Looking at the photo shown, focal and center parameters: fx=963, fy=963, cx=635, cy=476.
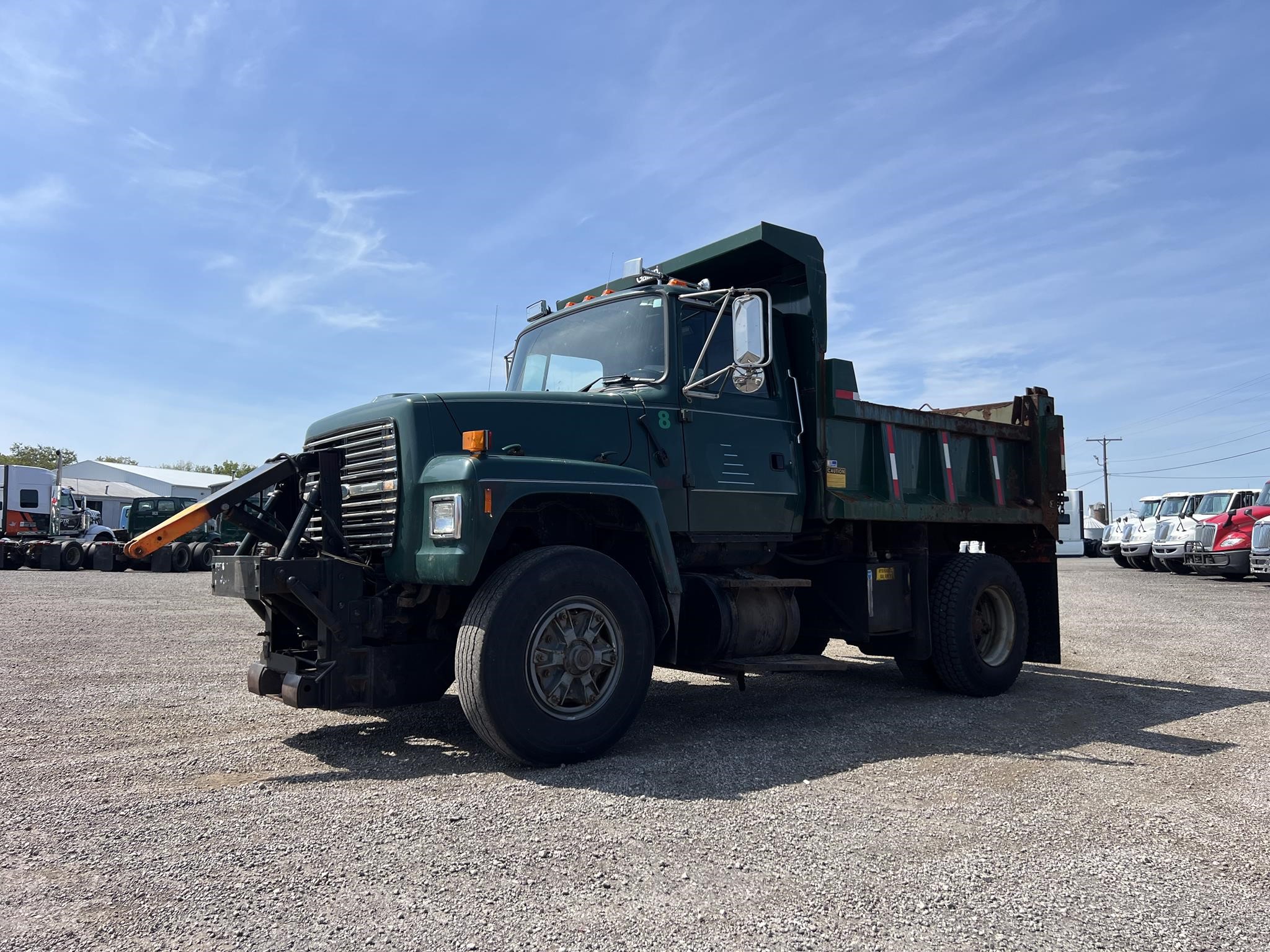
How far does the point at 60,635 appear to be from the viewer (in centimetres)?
1105

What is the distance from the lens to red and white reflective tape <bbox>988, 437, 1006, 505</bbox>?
28.7ft

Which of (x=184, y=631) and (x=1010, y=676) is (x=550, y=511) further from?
(x=184, y=631)

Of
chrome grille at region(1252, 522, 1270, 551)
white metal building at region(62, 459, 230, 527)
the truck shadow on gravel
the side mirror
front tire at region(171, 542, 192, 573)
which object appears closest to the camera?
the truck shadow on gravel

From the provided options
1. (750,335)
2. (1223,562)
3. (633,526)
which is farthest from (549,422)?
(1223,562)

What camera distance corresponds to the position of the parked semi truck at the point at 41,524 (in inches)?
1116

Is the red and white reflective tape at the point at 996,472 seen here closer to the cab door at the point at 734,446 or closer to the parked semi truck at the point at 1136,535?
the cab door at the point at 734,446

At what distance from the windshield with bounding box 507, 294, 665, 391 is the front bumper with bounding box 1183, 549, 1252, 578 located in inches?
881

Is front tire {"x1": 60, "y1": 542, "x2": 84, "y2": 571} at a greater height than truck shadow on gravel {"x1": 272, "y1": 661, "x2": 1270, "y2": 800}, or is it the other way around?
front tire {"x1": 60, "y1": 542, "x2": 84, "y2": 571}

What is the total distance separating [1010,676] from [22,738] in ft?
24.0

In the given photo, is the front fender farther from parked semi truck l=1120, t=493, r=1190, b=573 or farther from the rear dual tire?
parked semi truck l=1120, t=493, r=1190, b=573

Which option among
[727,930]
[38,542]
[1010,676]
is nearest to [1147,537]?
[1010,676]

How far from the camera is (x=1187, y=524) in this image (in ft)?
89.0

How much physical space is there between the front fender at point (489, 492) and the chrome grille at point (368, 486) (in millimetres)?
262

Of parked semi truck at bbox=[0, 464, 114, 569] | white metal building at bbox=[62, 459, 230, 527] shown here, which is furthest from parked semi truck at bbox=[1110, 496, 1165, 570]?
white metal building at bbox=[62, 459, 230, 527]
